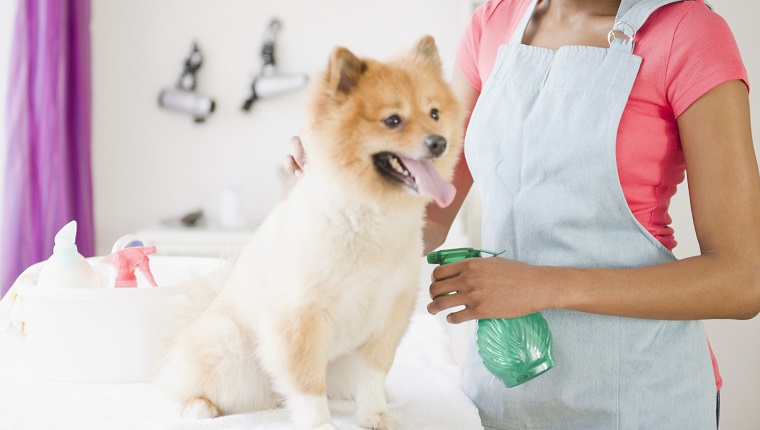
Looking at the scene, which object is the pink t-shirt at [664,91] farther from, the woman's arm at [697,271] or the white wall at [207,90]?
the white wall at [207,90]

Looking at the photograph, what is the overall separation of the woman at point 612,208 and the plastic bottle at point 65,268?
0.60 m

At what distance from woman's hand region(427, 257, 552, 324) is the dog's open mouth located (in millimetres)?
117

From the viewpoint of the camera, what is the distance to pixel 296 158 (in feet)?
3.70

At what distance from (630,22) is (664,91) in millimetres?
123

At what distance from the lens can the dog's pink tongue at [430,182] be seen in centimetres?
93

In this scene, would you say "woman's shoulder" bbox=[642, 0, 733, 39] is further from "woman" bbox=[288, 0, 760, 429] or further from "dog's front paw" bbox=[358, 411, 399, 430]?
"dog's front paw" bbox=[358, 411, 399, 430]

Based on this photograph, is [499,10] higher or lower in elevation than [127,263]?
higher

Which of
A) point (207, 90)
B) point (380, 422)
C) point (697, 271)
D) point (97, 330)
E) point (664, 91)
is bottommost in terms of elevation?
point (380, 422)

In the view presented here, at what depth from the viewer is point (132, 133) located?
10.8ft

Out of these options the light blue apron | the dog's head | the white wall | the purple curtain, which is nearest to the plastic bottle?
the dog's head

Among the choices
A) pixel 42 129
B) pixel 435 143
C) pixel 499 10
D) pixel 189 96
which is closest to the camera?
pixel 435 143

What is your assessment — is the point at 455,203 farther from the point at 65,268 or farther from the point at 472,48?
the point at 65,268

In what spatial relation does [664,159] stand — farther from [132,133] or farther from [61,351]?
[132,133]

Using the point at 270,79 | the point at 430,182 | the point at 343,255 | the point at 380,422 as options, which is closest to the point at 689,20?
the point at 430,182
